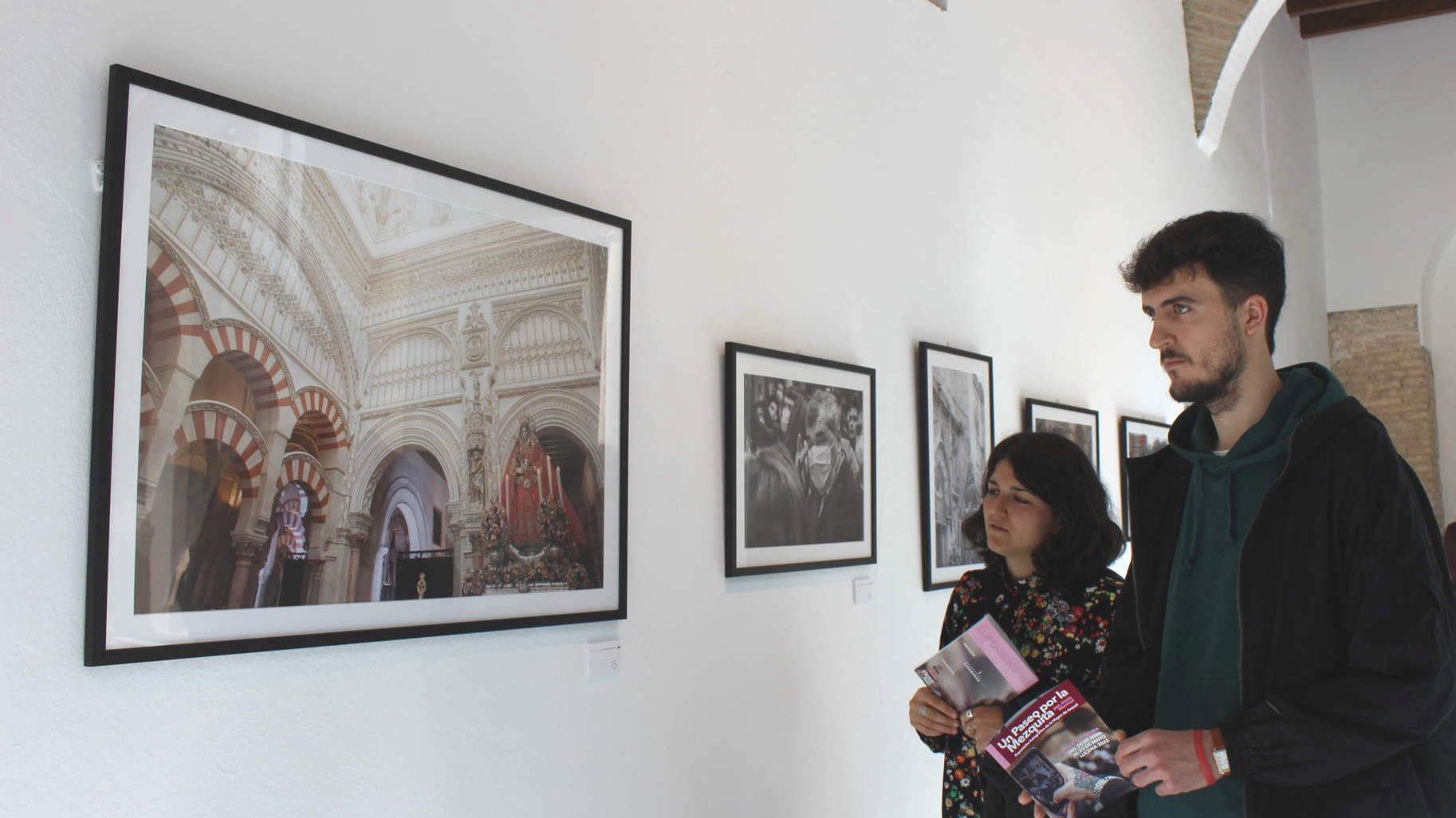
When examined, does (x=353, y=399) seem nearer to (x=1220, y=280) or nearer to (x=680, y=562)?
(x=680, y=562)

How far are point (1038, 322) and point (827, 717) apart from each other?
114 inches

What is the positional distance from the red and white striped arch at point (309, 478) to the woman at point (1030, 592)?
6.43 feet

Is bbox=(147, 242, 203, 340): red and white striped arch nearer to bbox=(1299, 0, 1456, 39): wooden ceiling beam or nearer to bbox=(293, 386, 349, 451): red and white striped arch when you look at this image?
bbox=(293, 386, 349, 451): red and white striped arch

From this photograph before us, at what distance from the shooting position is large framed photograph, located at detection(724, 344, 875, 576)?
3.84 m

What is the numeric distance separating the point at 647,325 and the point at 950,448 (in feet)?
6.96

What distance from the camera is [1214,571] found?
2859 millimetres

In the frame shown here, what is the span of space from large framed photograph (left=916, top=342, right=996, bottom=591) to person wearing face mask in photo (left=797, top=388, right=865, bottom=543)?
614mm

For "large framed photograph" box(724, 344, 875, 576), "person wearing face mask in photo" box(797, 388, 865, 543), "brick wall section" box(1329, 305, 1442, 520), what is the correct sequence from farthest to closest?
"brick wall section" box(1329, 305, 1442, 520) < "person wearing face mask in photo" box(797, 388, 865, 543) < "large framed photograph" box(724, 344, 875, 576)

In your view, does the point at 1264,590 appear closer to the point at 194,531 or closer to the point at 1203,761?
the point at 1203,761

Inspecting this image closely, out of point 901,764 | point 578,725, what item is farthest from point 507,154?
point 901,764

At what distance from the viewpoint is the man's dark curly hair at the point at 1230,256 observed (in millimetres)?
2881

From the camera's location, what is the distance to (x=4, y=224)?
2111 mm

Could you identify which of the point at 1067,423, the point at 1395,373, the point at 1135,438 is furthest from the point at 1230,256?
the point at 1395,373

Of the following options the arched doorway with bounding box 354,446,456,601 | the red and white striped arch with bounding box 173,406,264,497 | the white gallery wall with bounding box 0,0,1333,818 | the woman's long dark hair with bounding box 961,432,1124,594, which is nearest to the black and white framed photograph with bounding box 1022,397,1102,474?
the white gallery wall with bounding box 0,0,1333,818
